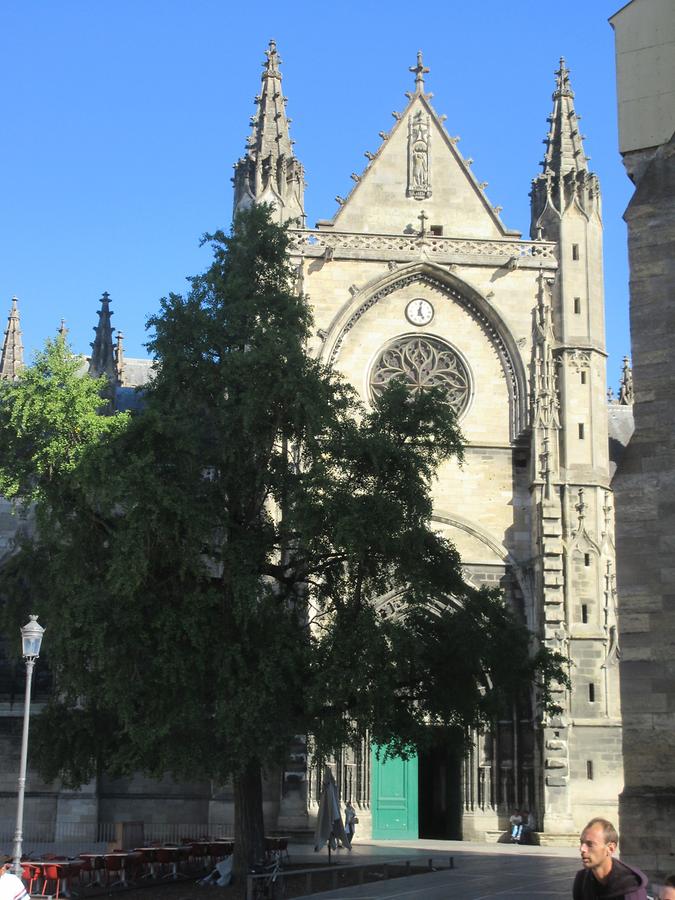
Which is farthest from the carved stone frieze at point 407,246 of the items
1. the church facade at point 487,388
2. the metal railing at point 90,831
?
the metal railing at point 90,831

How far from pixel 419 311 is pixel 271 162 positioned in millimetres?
5283

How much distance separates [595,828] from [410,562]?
12.5m

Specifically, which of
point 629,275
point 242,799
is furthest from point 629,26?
point 242,799

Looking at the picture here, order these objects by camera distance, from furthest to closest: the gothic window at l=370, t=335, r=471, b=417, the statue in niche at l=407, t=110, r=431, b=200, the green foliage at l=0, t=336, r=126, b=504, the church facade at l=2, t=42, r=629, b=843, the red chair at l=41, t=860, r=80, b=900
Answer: the statue in niche at l=407, t=110, r=431, b=200 < the gothic window at l=370, t=335, r=471, b=417 < the church facade at l=2, t=42, r=629, b=843 < the green foliage at l=0, t=336, r=126, b=504 < the red chair at l=41, t=860, r=80, b=900

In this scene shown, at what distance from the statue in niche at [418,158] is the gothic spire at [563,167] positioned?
9.11 feet

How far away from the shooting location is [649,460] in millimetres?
15109

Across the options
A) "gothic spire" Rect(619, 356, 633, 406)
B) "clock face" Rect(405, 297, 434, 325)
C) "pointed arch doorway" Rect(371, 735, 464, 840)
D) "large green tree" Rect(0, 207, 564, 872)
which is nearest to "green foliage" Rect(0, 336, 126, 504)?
"large green tree" Rect(0, 207, 564, 872)

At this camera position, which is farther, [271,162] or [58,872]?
[271,162]

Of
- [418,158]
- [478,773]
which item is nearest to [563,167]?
[418,158]

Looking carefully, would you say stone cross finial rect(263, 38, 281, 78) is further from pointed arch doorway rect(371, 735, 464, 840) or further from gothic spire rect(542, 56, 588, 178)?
pointed arch doorway rect(371, 735, 464, 840)

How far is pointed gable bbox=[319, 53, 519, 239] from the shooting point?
3161 centimetres

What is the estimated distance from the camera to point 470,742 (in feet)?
63.9

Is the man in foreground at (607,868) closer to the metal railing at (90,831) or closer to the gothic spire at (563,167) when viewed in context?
the metal railing at (90,831)

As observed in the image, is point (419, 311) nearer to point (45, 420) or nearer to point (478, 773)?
point (478, 773)
